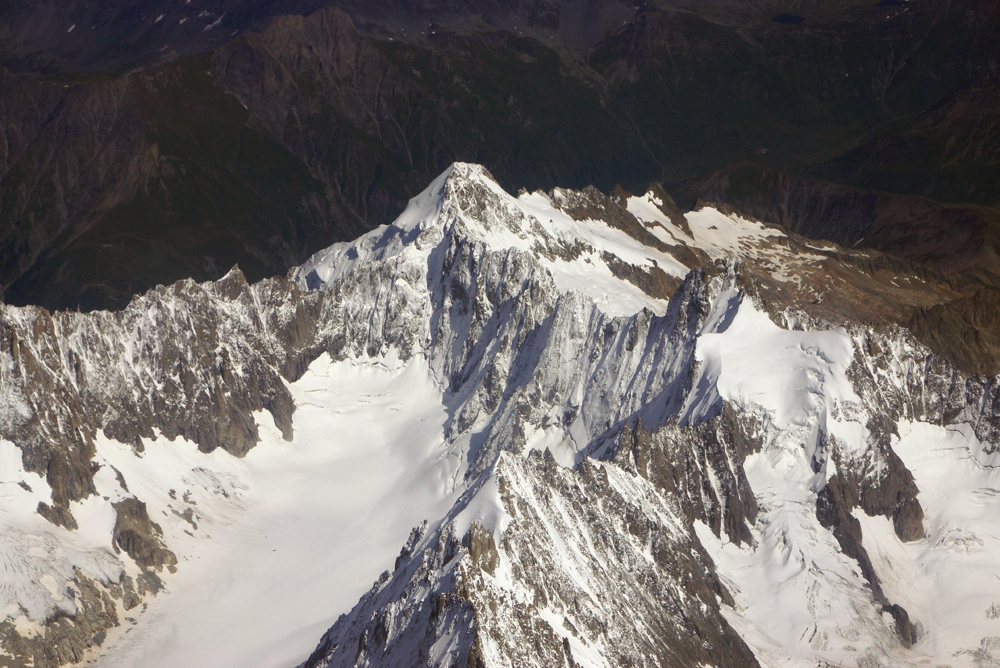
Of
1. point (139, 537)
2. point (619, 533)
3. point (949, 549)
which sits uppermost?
point (139, 537)

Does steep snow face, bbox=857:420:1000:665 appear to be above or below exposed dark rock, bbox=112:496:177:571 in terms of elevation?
below

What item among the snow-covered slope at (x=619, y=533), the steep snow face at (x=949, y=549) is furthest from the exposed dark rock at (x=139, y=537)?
the steep snow face at (x=949, y=549)

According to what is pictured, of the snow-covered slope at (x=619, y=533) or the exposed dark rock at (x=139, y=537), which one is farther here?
the exposed dark rock at (x=139, y=537)

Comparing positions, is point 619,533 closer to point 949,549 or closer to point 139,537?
point 949,549

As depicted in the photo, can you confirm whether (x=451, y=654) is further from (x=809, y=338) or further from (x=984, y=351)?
(x=984, y=351)

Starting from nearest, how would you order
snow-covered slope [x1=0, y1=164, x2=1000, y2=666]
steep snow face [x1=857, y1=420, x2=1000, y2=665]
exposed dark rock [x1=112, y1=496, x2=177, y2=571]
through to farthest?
snow-covered slope [x1=0, y1=164, x2=1000, y2=666], steep snow face [x1=857, y1=420, x2=1000, y2=665], exposed dark rock [x1=112, y1=496, x2=177, y2=571]

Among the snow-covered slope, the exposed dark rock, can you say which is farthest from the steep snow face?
the exposed dark rock

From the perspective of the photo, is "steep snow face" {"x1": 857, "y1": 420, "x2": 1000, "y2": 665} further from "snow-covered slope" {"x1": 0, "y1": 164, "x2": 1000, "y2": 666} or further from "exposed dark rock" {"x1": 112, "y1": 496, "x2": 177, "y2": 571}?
"exposed dark rock" {"x1": 112, "y1": 496, "x2": 177, "y2": 571}

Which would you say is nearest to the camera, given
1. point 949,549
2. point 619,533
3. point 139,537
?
point 619,533

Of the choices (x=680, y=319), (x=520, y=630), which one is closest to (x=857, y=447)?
(x=680, y=319)

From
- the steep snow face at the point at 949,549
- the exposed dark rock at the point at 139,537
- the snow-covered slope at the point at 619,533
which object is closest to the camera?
the snow-covered slope at the point at 619,533

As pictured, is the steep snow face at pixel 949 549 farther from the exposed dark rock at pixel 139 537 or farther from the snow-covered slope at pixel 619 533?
the exposed dark rock at pixel 139 537

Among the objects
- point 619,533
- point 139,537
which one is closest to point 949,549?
point 619,533
